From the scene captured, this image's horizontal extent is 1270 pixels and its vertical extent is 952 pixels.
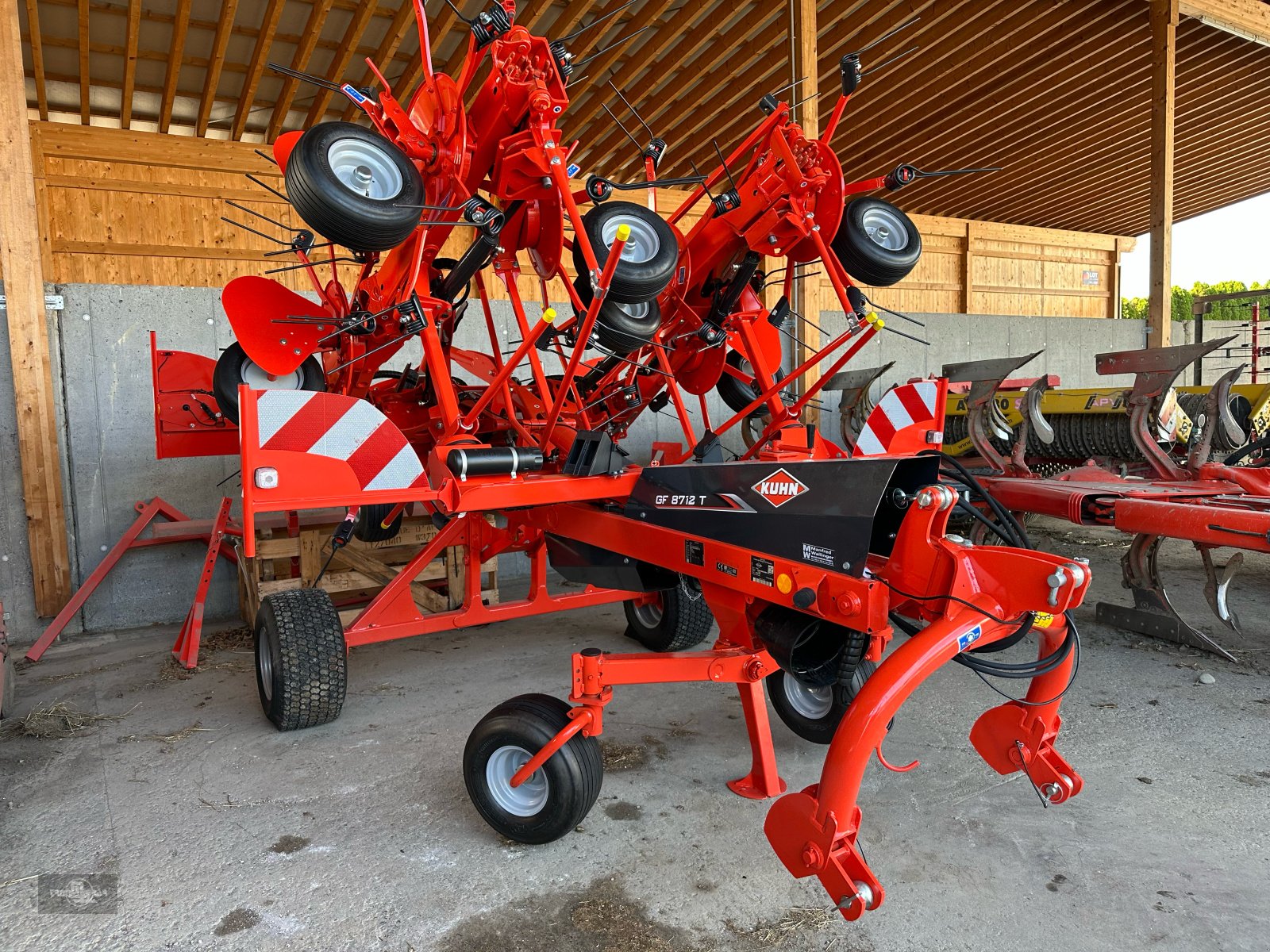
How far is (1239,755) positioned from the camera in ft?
9.66

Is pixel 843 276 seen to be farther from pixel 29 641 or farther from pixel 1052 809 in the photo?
pixel 29 641

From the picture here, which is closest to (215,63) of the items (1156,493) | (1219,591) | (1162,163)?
(1156,493)

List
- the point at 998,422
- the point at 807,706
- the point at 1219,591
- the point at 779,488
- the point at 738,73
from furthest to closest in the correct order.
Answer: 1. the point at 738,73
2. the point at 998,422
3. the point at 1219,591
4. the point at 807,706
5. the point at 779,488

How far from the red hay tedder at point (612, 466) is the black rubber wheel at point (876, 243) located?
0.01 metres

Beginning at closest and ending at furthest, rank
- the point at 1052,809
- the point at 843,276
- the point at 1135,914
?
the point at 1135,914
the point at 1052,809
the point at 843,276

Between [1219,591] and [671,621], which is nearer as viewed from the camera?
[1219,591]

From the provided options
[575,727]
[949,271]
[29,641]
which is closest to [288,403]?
[575,727]

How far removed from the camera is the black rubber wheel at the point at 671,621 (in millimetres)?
4273

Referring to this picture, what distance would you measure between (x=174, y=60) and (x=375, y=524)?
5.54m

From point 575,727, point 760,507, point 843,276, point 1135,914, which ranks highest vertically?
point 843,276

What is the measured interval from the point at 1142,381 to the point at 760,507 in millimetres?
3848

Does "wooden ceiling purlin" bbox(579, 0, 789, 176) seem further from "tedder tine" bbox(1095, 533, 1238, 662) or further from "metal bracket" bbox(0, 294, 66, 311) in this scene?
"metal bracket" bbox(0, 294, 66, 311)

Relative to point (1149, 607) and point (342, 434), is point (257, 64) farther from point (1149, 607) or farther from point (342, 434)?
point (1149, 607)

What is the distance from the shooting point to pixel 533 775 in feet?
8.06
